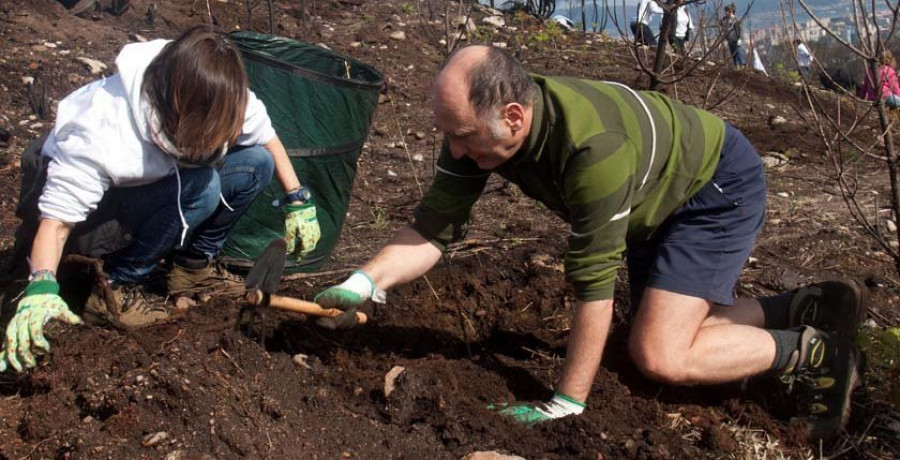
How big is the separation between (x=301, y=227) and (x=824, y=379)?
1789 millimetres

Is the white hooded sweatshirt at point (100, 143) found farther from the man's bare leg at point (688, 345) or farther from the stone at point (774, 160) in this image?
Result: the stone at point (774, 160)

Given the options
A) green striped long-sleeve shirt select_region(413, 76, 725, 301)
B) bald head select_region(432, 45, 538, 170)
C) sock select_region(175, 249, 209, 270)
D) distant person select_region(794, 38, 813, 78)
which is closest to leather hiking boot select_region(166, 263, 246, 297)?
sock select_region(175, 249, 209, 270)

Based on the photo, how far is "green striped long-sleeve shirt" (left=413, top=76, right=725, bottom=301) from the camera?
2225 mm

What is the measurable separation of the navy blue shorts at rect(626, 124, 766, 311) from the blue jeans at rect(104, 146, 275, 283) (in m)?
1.51

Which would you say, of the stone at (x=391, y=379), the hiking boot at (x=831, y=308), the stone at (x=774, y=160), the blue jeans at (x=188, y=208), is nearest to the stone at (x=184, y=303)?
the blue jeans at (x=188, y=208)

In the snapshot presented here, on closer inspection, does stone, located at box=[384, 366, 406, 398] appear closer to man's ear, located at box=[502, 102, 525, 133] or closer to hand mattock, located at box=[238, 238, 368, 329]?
hand mattock, located at box=[238, 238, 368, 329]

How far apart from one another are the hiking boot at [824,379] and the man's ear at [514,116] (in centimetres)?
120

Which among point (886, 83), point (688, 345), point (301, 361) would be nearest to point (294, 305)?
point (301, 361)

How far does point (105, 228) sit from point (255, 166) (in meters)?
0.58

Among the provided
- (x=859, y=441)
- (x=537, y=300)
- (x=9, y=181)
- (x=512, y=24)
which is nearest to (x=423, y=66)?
(x=512, y=24)

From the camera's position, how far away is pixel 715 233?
2.66 metres

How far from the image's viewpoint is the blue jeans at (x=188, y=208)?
9.63ft

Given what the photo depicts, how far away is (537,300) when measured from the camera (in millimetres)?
3406

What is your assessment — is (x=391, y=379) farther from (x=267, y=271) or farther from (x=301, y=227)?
(x=301, y=227)
